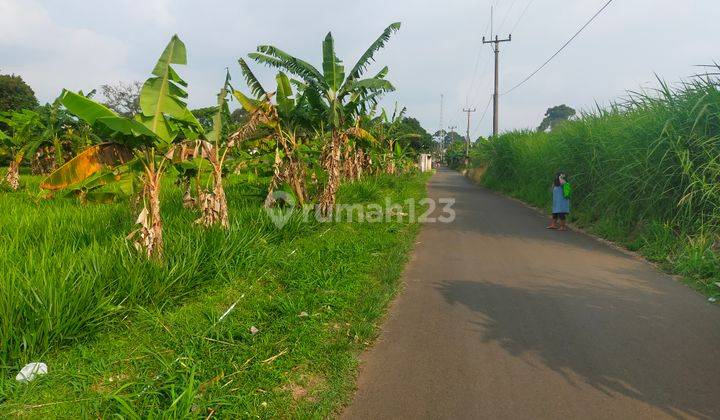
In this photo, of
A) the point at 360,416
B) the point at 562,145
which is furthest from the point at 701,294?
the point at 562,145

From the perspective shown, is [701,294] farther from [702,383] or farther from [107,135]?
[107,135]

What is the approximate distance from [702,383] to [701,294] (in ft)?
7.72

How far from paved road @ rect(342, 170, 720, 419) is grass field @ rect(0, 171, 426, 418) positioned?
39 centimetres

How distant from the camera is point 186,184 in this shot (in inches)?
294

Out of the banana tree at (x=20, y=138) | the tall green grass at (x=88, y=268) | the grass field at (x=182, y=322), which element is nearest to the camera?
the grass field at (x=182, y=322)

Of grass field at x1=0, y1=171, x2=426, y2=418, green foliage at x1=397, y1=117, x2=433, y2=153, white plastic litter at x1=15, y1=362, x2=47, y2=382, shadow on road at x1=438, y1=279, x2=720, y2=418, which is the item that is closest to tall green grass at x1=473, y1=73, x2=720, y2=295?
shadow on road at x1=438, y1=279, x2=720, y2=418

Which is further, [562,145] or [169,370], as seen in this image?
[562,145]

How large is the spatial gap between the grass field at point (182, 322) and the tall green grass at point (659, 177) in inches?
161

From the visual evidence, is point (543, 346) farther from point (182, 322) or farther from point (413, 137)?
point (413, 137)

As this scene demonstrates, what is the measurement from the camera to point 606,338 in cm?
375

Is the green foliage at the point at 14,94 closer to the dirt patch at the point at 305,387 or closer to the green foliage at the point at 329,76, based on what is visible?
the green foliage at the point at 329,76

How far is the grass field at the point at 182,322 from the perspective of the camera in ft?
9.18

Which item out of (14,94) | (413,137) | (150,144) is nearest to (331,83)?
(150,144)

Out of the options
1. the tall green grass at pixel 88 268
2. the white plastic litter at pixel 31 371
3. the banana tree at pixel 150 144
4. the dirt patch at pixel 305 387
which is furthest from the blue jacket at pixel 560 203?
the white plastic litter at pixel 31 371
